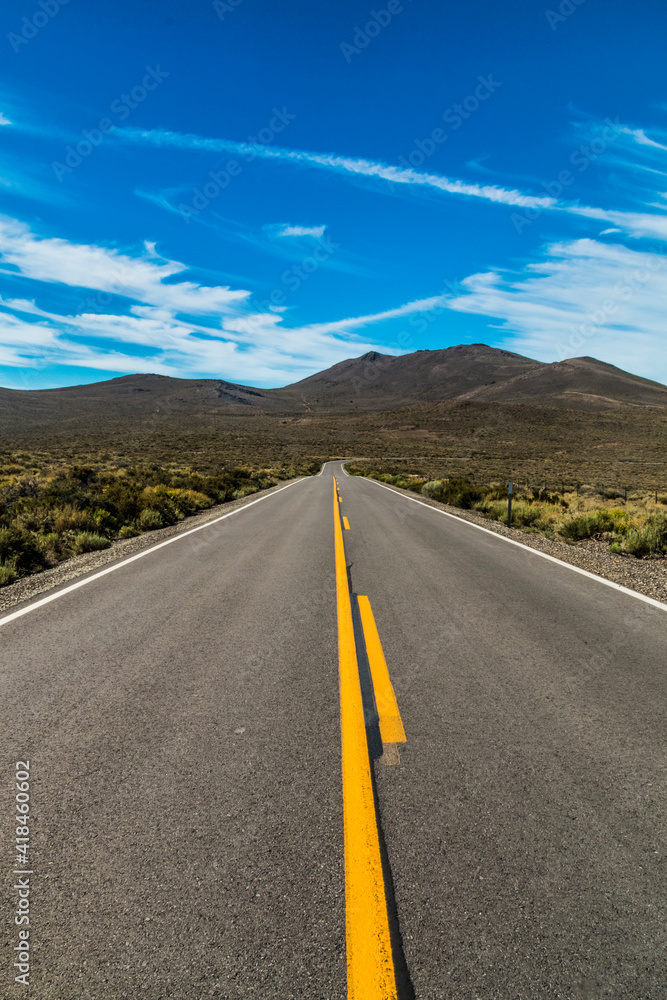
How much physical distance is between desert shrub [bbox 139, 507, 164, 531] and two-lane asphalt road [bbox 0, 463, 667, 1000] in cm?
689

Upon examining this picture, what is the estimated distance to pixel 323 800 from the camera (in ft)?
8.43

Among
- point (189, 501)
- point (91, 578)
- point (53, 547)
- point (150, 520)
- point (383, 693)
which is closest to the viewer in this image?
point (383, 693)

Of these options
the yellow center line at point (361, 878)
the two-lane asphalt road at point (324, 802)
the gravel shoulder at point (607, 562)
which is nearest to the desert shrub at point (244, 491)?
the gravel shoulder at point (607, 562)

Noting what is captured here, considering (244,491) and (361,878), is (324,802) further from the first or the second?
(244,491)

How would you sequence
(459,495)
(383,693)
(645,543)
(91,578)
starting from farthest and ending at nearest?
(459,495), (645,543), (91,578), (383,693)

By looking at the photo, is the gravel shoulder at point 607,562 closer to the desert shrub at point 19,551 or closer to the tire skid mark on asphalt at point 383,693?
the tire skid mark on asphalt at point 383,693

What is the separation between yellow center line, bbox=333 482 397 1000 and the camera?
1653mm

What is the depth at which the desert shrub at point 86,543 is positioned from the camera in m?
9.55

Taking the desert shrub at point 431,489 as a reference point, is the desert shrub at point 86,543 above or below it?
below

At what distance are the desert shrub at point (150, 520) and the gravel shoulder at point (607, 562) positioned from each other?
892 cm

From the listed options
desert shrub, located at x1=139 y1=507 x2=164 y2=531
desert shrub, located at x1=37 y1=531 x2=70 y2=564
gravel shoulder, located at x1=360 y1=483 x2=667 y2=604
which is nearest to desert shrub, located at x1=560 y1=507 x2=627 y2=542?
A: gravel shoulder, located at x1=360 y1=483 x2=667 y2=604

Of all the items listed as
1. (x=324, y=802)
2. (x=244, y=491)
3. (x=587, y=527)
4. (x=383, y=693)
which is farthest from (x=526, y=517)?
(x=244, y=491)

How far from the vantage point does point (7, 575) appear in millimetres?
7234

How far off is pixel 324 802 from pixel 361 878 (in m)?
0.53
